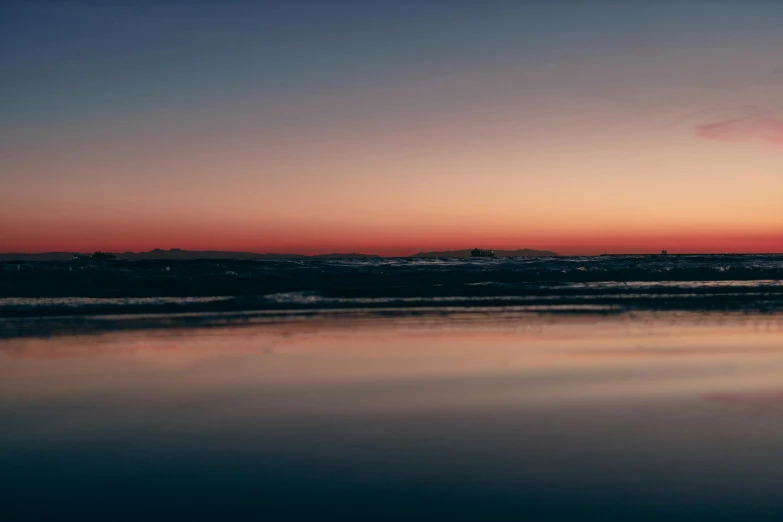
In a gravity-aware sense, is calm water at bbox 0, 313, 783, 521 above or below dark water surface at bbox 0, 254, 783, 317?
below

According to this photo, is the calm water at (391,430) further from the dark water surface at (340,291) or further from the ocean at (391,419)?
the dark water surface at (340,291)

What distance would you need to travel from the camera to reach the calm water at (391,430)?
4.15m

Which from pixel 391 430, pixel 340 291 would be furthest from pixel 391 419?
pixel 340 291

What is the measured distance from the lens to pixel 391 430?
563cm

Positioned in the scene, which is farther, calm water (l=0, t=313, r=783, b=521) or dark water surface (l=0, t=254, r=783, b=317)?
dark water surface (l=0, t=254, r=783, b=317)

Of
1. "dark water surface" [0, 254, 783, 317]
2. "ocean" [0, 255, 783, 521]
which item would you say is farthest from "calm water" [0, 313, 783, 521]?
"dark water surface" [0, 254, 783, 317]

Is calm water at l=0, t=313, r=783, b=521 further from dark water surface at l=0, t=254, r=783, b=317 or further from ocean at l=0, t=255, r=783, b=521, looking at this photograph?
dark water surface at l=0, t=254, r=783, b=317

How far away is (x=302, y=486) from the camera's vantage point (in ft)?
14.4

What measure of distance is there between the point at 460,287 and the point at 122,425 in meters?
19.8

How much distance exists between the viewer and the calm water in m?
4.15

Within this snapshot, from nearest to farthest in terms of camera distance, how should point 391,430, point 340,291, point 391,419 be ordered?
point 391,430 → point 391,419 → point 340,291

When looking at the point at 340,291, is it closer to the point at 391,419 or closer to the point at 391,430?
the point at 391,419

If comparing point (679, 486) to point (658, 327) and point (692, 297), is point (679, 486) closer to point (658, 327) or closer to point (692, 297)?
point (658, 327)

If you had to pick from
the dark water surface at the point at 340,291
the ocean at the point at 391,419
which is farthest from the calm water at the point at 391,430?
the dark water surface at the point at 340,291
